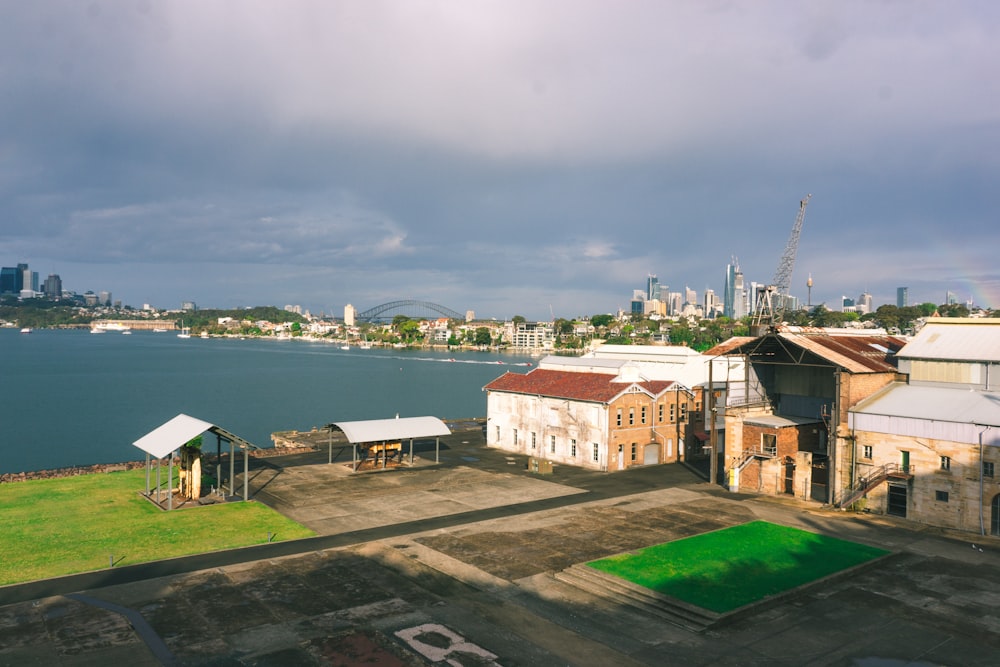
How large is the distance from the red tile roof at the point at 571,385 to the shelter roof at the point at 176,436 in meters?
26.8

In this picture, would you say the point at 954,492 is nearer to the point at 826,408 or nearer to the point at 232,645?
the point at 826,408

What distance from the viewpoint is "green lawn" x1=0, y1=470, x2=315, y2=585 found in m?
31.6

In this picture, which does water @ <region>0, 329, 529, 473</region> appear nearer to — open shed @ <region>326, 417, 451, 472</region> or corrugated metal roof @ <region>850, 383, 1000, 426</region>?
open shed @ <region>326, 417, 451, 472</region>

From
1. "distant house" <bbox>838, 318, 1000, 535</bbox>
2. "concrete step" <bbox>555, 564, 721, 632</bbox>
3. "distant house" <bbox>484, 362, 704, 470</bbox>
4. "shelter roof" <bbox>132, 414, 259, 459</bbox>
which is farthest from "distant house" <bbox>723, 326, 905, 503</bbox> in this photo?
"shelter roof" <bbox>132, 414, 259, 459</bbox>

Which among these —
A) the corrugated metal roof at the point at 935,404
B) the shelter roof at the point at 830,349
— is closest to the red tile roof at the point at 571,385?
the shelter roof at the point at 830,349

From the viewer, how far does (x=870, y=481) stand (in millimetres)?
41844

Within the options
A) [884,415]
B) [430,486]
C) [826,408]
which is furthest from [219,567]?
[826,408]

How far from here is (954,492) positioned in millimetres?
38406

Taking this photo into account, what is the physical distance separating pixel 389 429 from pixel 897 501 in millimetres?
Answer: 36882

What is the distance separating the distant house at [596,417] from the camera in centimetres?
5603

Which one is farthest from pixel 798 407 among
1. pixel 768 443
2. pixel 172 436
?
pixel 172 436

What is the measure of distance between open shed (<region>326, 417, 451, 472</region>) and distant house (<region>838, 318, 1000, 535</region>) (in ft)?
101

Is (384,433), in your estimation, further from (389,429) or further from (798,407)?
(798,407)

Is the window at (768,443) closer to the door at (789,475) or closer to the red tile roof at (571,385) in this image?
the door at (789,475)
